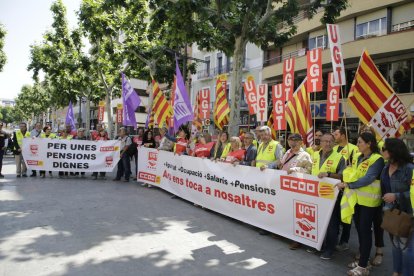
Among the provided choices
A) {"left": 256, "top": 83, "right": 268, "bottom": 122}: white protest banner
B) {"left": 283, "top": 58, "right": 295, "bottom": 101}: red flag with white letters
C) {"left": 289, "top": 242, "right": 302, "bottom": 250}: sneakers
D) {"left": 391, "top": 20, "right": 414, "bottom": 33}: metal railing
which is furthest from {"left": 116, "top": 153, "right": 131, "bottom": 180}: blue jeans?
{"left": 391, "top": 20, "right": 414, "bottom": 33}: metal railing

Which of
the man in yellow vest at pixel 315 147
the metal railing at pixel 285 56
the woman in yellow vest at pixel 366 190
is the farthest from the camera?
the metal railing at pixel 285 56

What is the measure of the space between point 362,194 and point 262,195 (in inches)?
75.5

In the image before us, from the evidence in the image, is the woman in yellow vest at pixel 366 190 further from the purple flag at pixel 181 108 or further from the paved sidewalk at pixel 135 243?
the purple flag at pixel 181 108

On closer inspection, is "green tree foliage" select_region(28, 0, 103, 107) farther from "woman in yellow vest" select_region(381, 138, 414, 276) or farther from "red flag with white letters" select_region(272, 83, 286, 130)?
"woman in yellow vest" select_region(381, 138, 414, 276)

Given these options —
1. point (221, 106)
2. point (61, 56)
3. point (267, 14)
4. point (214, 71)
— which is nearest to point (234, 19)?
point (267, 14)

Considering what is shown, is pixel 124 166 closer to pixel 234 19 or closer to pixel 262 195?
pixel 234 19

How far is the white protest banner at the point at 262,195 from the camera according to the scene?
509 cm

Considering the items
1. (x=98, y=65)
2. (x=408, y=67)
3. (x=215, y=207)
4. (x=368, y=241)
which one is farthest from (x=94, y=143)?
(x=408, y=67)

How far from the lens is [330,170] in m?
5.16

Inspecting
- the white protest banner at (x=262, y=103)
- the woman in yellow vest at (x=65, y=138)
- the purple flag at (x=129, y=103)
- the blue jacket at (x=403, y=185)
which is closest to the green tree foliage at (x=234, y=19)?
the white protest banner at (x=262, y=103)

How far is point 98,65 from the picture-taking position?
22.8 m

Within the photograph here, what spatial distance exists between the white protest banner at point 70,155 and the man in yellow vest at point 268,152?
6.55 meters

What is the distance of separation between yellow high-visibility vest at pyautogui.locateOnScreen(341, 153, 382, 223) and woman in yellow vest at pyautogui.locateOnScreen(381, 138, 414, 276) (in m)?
0.24

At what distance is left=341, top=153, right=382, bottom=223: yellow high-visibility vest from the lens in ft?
14.3
